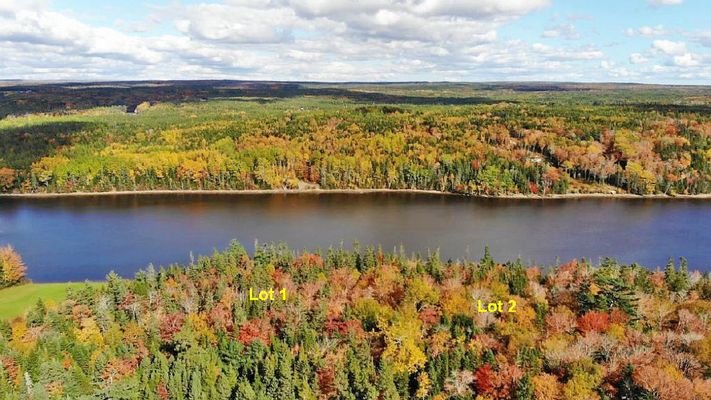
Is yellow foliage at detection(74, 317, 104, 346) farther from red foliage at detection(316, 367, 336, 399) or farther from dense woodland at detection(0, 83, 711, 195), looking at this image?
dense woodland at detection(0, 83, 711, 195)

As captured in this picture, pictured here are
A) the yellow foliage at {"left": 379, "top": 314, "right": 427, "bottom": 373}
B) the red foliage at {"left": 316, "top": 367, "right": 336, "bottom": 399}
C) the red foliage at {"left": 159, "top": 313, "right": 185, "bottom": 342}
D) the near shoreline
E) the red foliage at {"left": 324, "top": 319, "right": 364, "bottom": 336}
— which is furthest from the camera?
the near shoreline

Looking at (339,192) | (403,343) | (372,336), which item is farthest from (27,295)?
(339,192)

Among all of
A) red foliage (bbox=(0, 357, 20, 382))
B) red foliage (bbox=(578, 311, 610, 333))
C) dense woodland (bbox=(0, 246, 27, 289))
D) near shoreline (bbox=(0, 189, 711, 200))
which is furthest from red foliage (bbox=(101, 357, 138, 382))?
near shoreline (bbox=(0, 189, 711, 200))

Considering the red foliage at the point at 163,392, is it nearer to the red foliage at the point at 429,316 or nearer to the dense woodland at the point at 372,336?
the dense woodland at the point at 372,336

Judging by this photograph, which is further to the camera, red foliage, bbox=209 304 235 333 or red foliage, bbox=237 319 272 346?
red foliage, bbox=209 304 235 333

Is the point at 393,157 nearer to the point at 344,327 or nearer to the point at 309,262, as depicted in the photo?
the point at 309,262

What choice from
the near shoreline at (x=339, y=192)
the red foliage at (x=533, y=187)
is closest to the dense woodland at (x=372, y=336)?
the near shoreline at (x=339, y=192)
